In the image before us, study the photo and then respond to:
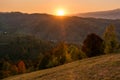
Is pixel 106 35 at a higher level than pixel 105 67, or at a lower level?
higher

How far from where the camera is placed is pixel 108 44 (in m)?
90.1

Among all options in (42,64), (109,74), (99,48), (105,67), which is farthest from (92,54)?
(109,74)

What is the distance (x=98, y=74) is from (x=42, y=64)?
70.3 metres

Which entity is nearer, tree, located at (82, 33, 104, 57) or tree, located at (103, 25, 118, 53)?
tree, located at (103, 25, 118, 53)

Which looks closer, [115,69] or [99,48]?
[115,69]

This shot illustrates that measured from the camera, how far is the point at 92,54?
315ft

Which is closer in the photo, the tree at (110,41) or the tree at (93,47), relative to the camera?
the tree at (110,41)

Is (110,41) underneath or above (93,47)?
above

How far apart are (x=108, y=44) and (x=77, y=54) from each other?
1390 centimetres

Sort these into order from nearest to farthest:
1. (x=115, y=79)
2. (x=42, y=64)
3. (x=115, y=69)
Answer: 1. (x=115, y=79)
2. (x=115, y=69)
3. (x=42, y=64)

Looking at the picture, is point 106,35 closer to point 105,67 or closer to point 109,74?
point 105,67

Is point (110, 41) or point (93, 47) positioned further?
point (93, 47)

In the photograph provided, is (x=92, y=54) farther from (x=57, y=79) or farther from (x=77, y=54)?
(x=57, y=79)

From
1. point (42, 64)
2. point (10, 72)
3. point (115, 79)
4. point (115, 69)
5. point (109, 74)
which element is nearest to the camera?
point (115, 79)
